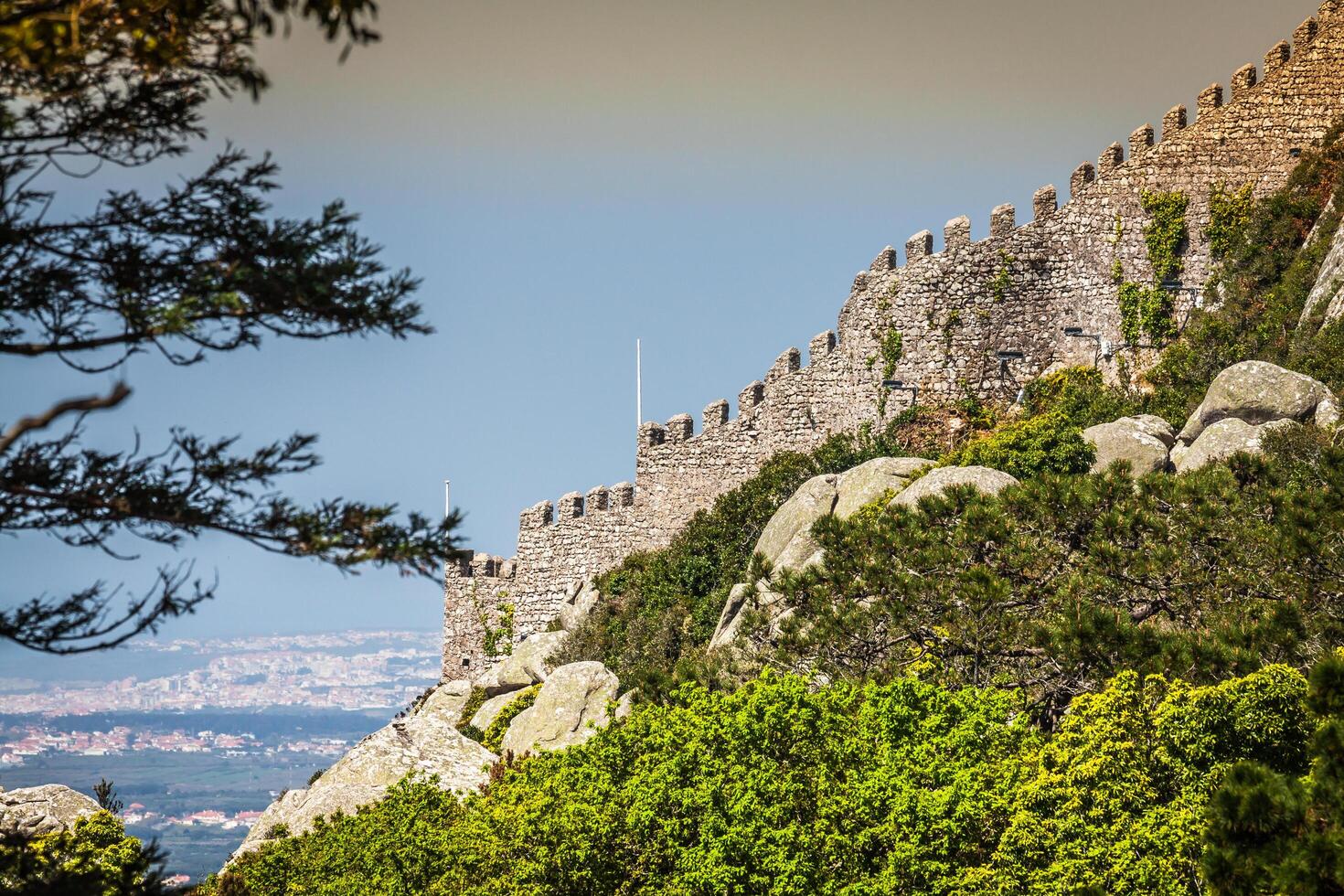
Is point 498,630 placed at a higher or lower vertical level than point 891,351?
lower

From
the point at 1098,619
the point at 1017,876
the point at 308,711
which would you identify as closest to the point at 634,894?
the point at 1017,876

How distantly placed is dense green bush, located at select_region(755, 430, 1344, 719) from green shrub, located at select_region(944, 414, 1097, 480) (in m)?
4.40

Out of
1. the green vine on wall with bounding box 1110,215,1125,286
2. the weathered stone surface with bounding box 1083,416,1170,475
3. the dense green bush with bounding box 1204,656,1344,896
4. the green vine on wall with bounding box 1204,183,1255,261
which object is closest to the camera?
the dense green bush with bounding box 1204,656,1344,896

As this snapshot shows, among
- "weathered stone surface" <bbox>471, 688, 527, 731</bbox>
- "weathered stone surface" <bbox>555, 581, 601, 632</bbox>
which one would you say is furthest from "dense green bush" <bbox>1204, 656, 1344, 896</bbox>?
"weathered stone surface" <bbox>555, 581, 601, 632</bbox>

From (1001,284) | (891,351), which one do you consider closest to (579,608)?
(891,351)

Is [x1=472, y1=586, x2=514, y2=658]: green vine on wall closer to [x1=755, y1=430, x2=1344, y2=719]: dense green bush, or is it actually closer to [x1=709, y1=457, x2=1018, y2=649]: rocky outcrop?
[x1=709, y1=457, x2=1018, y2=649]: rocky outcrop

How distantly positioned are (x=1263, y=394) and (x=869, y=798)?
11.0 metres

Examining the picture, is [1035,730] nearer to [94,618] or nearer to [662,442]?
[94,618]

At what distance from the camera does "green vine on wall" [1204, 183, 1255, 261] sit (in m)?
27.6

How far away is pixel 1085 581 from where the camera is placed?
15.8 m

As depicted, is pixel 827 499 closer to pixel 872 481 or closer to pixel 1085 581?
pixel 872 481

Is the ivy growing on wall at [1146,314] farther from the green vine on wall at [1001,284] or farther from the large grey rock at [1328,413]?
the large grey rock at [1328,413]

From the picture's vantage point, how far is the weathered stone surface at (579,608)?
30.1 meters

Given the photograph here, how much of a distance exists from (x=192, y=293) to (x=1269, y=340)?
2101 centimetres
